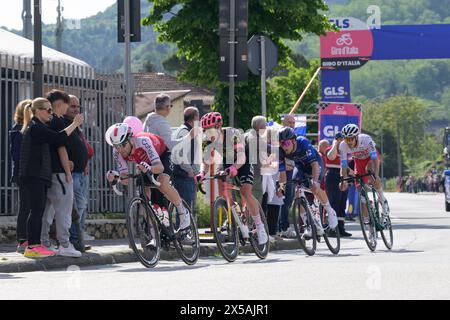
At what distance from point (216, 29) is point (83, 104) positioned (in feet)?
28.2

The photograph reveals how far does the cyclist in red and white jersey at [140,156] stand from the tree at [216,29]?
1334 centimetres

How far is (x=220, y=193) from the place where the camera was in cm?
1449

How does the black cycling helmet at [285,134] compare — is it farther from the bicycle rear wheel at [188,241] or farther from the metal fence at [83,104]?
the metal fence at [83,104]

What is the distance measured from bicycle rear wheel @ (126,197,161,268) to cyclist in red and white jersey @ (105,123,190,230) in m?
0.36

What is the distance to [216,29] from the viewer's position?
27188mm

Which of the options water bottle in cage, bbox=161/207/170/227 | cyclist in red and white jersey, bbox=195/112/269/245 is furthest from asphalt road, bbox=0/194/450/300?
cyclist in red and white jersey, bbox=195/112/269/245

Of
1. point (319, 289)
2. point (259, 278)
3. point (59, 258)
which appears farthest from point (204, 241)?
point (319, 289)

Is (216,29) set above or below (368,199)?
above

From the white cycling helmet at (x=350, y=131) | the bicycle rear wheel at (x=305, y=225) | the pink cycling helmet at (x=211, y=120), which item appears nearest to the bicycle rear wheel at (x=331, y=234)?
the bicycle rear wheel at (x=305, y=225)

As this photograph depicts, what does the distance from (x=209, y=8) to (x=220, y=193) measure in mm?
13190

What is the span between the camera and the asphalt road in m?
9.38

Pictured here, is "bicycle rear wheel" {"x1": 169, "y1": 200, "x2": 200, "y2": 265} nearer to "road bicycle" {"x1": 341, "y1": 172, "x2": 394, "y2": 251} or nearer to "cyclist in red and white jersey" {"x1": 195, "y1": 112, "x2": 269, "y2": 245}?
"cyclist in red and white jersey" {"x1": 195, "y1": 112, "x2": 269, "y2": 245}

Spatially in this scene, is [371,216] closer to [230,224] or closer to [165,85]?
[230,224]

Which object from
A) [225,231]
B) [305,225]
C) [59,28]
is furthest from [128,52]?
[59,28]
